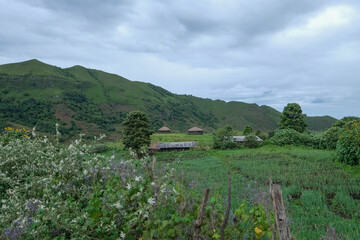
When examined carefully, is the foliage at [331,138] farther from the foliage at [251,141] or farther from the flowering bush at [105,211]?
the flowering bush at [105,211]

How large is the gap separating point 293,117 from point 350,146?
36.4 meters

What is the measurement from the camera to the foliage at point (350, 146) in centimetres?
1745

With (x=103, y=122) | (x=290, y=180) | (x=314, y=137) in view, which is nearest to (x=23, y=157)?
(x=290, y=180)

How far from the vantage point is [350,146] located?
18.5 m

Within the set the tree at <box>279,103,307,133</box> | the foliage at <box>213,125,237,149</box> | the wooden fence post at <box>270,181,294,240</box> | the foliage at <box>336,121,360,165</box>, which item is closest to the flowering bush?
the wooden fence post at <box>270,181,294,240</box>

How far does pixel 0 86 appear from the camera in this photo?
138 metres

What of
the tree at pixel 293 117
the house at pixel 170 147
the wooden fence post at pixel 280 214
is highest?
the tree at pixel 293 117

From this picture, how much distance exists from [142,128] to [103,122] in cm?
10698

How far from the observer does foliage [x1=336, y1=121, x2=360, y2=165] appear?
17448mm

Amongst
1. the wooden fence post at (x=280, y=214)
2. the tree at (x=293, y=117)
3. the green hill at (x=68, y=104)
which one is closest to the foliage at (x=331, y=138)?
the tree at (x=293, y=117)

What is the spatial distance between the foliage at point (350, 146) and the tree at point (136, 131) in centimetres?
2681

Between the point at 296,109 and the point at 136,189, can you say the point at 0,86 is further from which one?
the point at 136,189

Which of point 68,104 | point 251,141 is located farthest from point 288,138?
point 68,104

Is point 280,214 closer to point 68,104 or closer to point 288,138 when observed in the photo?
point 288,138
